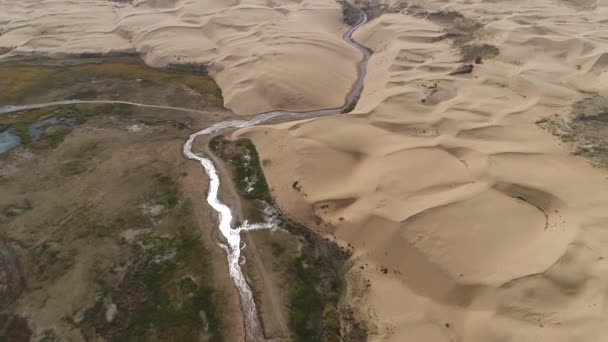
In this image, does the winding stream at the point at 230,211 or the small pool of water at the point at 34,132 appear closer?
the winding stream at the point at 230,211

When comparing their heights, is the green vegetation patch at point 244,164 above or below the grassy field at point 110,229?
above

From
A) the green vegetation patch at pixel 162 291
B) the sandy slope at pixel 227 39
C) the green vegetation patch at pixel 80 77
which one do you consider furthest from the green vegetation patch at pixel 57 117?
the green vegetation patch at pixel 162 291

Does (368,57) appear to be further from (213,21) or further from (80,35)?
(80,35)

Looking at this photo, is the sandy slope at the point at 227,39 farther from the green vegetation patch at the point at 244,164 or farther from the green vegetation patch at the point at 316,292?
the green vegetation patch at the point at 316,292

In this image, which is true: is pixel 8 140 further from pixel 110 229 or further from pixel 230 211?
pixel 230 211

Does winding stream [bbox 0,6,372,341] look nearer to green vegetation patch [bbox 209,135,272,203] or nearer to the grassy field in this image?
the grassy field

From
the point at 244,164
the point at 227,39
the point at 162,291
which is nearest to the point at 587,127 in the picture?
the point at 244,164
